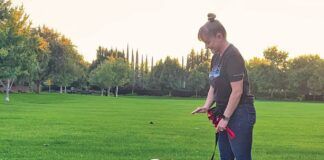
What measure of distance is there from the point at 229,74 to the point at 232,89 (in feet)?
0.53

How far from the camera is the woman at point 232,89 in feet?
18.0

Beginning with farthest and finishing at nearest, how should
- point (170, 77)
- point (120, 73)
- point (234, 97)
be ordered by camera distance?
point (170, 77) → point (120, 73) → point (234, 97)

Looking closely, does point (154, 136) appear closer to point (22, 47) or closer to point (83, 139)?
point (83, 139)

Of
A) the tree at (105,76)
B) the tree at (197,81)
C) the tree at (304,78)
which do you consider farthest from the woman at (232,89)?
the tree at (304,78)

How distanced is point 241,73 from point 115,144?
22.7 feet

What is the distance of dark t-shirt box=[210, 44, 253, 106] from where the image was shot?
5512mm

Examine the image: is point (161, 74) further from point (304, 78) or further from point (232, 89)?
point (232, 89)

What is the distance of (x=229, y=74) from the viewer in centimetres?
552

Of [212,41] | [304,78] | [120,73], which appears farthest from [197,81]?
[212,41]

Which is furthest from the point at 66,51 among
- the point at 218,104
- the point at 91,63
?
the point at 218,104

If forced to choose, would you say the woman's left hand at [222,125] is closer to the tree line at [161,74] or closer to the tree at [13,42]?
the tree at [13,42]

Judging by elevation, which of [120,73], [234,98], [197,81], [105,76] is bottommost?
[234,98]

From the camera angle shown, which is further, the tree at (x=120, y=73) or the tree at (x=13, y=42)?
the tree at (x=120, y=73)

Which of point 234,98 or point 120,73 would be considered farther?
point 120,73
